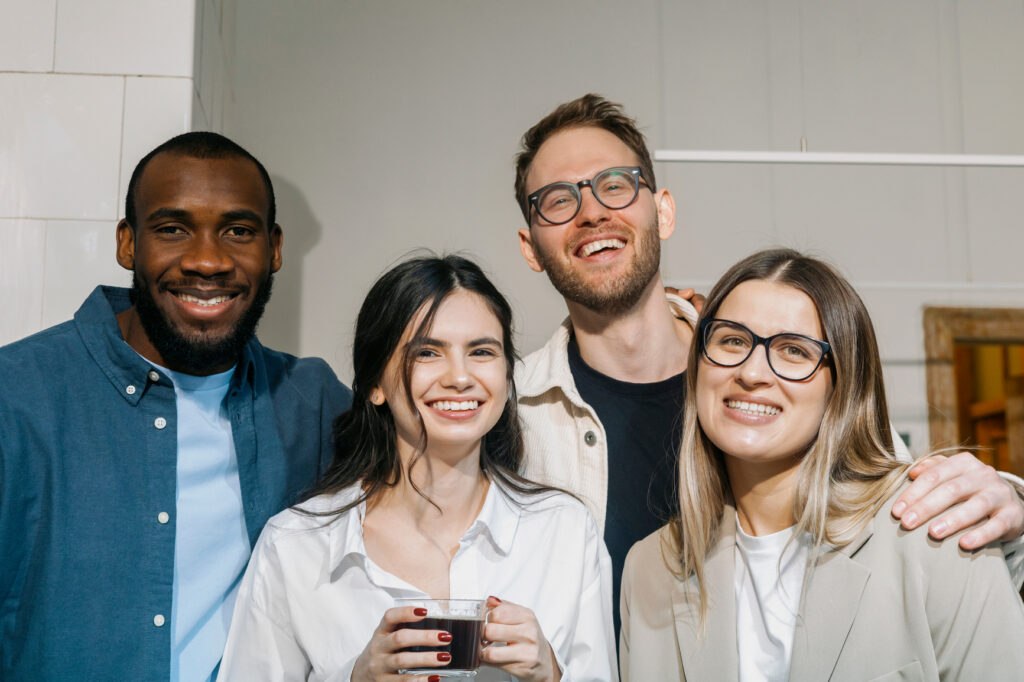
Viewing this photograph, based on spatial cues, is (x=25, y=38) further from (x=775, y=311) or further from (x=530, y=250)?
(x=775, y=311)

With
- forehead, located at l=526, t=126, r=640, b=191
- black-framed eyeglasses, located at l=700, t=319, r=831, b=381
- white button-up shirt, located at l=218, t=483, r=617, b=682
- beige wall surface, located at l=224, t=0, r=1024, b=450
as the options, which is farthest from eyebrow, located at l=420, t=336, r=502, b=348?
beige wall surface, located at l=224, t=0, r=1024, b=450

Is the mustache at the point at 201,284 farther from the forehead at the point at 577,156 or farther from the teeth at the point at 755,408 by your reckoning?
the teeth at the point at 755,408

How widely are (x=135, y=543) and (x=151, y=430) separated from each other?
0.24 meters

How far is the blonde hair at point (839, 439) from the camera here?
1703mm

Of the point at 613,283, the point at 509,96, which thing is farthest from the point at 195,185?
the point at 509,96

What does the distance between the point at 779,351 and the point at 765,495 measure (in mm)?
299

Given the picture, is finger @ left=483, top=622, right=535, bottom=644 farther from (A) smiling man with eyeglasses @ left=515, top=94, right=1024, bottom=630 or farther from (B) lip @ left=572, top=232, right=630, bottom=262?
(B) lip @ left=572, top=232, right=630, bottom=262

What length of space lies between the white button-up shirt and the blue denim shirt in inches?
7.2

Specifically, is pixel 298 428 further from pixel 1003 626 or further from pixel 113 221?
pixel 1003 626

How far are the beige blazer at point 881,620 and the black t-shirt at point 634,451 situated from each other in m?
0.35

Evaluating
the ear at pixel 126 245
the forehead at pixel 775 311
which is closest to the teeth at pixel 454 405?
the forehead at pixel 775 311

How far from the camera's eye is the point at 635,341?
7.86 feet

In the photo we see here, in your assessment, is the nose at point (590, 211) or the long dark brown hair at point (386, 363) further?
the nose at point (590, 211)

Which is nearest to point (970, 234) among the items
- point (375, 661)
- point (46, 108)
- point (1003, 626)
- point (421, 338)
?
point (1003, 626)
